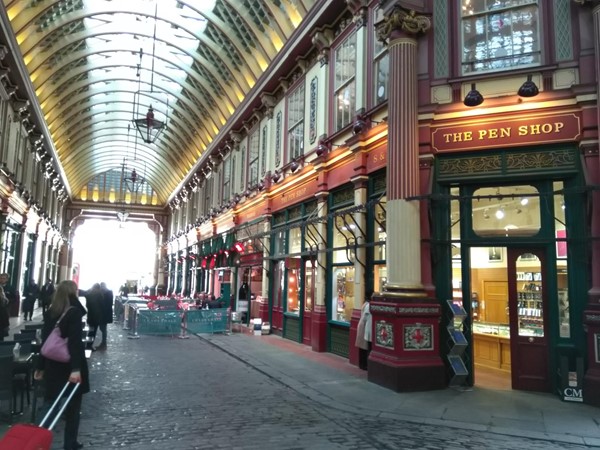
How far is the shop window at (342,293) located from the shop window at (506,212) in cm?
389

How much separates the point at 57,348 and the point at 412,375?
5673 millimetres

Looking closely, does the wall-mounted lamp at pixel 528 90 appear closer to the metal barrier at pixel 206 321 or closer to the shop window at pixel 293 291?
the shop window at pixel 293 291

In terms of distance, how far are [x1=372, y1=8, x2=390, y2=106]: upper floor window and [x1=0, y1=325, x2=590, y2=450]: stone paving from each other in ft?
21.0

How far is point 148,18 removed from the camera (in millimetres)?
22906

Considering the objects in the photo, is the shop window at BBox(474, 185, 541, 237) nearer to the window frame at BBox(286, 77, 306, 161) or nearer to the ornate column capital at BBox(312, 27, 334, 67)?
the ornate column capital at BBox(312, 27, 334, 67)

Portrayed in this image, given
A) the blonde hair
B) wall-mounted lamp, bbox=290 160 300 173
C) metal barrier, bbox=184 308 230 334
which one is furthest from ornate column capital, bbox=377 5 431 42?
metal barrier, bbox=184 308 230 334

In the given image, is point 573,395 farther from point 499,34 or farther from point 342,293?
point 499,34

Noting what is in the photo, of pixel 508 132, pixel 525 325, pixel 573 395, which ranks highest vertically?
pixel 508 132

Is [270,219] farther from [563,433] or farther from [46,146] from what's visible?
[46,146]

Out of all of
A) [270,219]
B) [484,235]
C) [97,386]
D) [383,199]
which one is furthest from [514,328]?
[270,219]

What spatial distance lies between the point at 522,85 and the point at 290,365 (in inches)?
278

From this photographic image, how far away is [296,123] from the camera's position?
54.1 feet

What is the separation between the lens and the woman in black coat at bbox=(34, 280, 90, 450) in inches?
197

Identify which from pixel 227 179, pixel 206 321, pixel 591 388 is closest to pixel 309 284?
pixel 206 321
